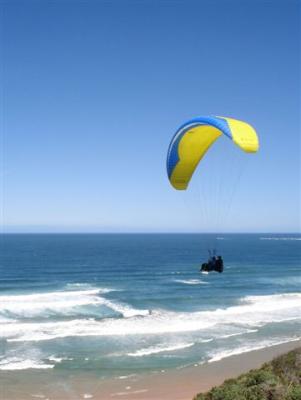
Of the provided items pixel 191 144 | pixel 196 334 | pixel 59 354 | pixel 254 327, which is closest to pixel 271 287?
pixel 254 327

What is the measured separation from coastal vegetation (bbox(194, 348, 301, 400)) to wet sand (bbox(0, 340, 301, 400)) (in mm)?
2974

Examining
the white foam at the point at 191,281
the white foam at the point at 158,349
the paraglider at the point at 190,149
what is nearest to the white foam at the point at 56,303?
the white foam at the point at 158,349

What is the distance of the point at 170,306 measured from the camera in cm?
3216

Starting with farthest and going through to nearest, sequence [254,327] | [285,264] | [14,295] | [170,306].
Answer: [285,264] → [14,295] → [170,306] → [254,327]

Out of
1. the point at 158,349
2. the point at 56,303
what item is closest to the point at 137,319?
the point at 158,349

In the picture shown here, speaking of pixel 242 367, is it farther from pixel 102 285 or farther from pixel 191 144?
pixel 102 285

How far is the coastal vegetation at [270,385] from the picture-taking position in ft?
39.6

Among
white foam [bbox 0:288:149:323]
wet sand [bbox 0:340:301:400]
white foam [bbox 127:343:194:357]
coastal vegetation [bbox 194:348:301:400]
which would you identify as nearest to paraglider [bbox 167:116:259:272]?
coastal vegetation [bbox 194:348:301:400]

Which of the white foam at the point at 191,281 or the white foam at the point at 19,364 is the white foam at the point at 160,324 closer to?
the white foam at the point at 19,364

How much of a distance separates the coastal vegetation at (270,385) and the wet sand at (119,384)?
117 inches

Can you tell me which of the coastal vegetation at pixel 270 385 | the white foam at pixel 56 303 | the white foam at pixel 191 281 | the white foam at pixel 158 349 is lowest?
the white foam at pixel 158 349

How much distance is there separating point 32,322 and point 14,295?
9.89 meters

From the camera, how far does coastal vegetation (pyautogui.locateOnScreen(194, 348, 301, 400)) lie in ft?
39.6

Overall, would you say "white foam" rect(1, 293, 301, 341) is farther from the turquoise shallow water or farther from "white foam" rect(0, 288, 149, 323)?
"white foam" rect(0, 288, 149, 323)
